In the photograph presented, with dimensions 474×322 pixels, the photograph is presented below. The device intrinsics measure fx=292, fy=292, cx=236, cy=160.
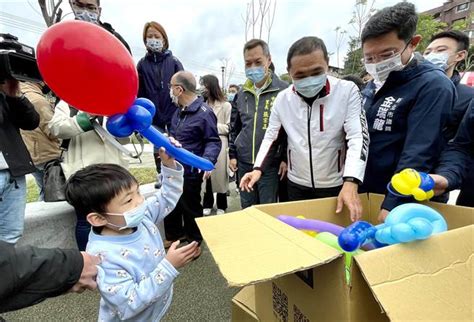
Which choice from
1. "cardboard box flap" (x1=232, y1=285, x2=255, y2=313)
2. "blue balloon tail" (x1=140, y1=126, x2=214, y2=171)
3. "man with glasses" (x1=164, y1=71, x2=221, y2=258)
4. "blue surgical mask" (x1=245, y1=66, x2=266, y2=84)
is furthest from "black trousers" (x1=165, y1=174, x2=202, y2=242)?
"blue balloon tail" (x1=140, y1=126, x2=214, y2=171)

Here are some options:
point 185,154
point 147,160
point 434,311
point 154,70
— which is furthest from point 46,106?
point 147,160

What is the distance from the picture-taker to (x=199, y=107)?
2309mm

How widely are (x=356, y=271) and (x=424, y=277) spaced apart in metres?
0.13

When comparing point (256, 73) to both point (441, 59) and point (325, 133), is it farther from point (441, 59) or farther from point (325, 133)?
point (441, 59)

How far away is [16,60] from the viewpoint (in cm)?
141

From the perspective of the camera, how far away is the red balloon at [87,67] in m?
0.90

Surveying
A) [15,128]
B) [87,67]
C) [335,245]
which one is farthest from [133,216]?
[15,128]

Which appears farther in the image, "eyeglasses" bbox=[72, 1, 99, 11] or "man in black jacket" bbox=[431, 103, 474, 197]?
"eyeglasses" bbox=[72, 1, 99, 11]

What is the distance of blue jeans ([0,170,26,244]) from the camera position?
1.61 m

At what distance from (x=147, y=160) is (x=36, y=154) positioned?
362 cm

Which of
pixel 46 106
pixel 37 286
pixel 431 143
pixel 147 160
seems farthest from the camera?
pixel 147 160

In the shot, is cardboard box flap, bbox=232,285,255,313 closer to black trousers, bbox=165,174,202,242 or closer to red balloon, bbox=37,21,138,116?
→ red balloon, bbox=37,21,138,116

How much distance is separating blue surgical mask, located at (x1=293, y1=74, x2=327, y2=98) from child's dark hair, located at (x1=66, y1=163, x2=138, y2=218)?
0.88 m

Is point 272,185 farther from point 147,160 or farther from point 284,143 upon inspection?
point 147,160
